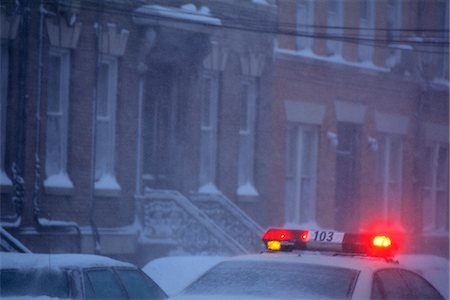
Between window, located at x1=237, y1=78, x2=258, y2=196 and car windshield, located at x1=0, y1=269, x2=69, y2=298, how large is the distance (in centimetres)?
1247

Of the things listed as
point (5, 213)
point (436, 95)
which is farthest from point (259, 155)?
point (436, 95)

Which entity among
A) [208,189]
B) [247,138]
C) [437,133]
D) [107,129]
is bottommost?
[208,189]

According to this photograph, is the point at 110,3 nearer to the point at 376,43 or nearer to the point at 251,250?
the point at 251,250

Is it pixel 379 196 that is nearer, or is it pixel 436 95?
pixel 379 196

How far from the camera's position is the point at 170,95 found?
2034 centimetres

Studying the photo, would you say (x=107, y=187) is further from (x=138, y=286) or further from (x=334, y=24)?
(x=138, y=286)

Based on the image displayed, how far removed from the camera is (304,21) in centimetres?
2303

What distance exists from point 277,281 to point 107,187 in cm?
1103

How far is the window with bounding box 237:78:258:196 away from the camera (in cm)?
2162

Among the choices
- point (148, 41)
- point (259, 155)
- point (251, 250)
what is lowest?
point (251, 250)

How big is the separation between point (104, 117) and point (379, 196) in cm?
957

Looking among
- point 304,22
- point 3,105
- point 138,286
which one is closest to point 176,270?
point 138,286

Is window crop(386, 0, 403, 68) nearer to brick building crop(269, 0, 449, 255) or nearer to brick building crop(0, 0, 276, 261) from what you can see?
brick building crop(269, 0, 449, 255)

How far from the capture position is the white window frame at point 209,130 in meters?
20.8
